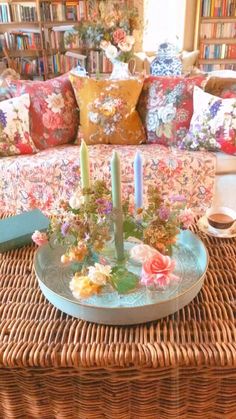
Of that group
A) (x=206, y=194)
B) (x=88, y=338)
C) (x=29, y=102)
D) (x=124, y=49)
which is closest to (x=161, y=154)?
(x=206, y=194)

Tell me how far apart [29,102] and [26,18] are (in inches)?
102

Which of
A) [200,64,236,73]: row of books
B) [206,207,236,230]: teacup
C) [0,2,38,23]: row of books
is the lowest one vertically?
[200,64,236,73]: row of books

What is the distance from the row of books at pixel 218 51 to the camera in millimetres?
4773

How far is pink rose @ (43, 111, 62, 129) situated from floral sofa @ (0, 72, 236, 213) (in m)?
0.21

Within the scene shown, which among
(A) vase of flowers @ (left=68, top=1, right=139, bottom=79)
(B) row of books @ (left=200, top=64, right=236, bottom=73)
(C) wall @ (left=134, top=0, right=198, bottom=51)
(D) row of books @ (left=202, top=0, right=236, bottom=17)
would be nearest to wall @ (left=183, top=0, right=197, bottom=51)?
(C) wall @ (left=134, top=0, right=198, bottom=51)

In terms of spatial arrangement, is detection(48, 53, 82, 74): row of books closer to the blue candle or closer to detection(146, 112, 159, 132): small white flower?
detection(146, 112, 159, 132): small white flower

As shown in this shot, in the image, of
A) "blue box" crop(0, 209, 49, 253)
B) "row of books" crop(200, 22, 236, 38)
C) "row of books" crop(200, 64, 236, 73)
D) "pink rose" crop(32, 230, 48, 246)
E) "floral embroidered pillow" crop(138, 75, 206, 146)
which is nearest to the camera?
"pink rose" crop(32, 230, 48, 246)

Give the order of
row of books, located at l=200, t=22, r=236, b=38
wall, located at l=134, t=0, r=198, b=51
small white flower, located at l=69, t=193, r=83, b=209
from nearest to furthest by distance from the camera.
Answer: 1. small white flower, located at l=69, t=193, r=83, b=209
2. wall, located at l=134, t=0, r=198, b=51
3. row of books, located at l=200, t=22, r=236, b=38

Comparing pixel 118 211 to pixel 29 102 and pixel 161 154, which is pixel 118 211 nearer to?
pixel 161 154

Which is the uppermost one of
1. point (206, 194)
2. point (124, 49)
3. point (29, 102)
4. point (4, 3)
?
point (4, 3)

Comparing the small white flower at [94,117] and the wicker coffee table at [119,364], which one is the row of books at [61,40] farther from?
the wicker coffee table at [119,364]

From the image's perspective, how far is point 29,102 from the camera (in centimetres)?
221

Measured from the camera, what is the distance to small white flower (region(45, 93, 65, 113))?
2.26 m

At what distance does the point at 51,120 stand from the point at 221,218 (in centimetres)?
143
